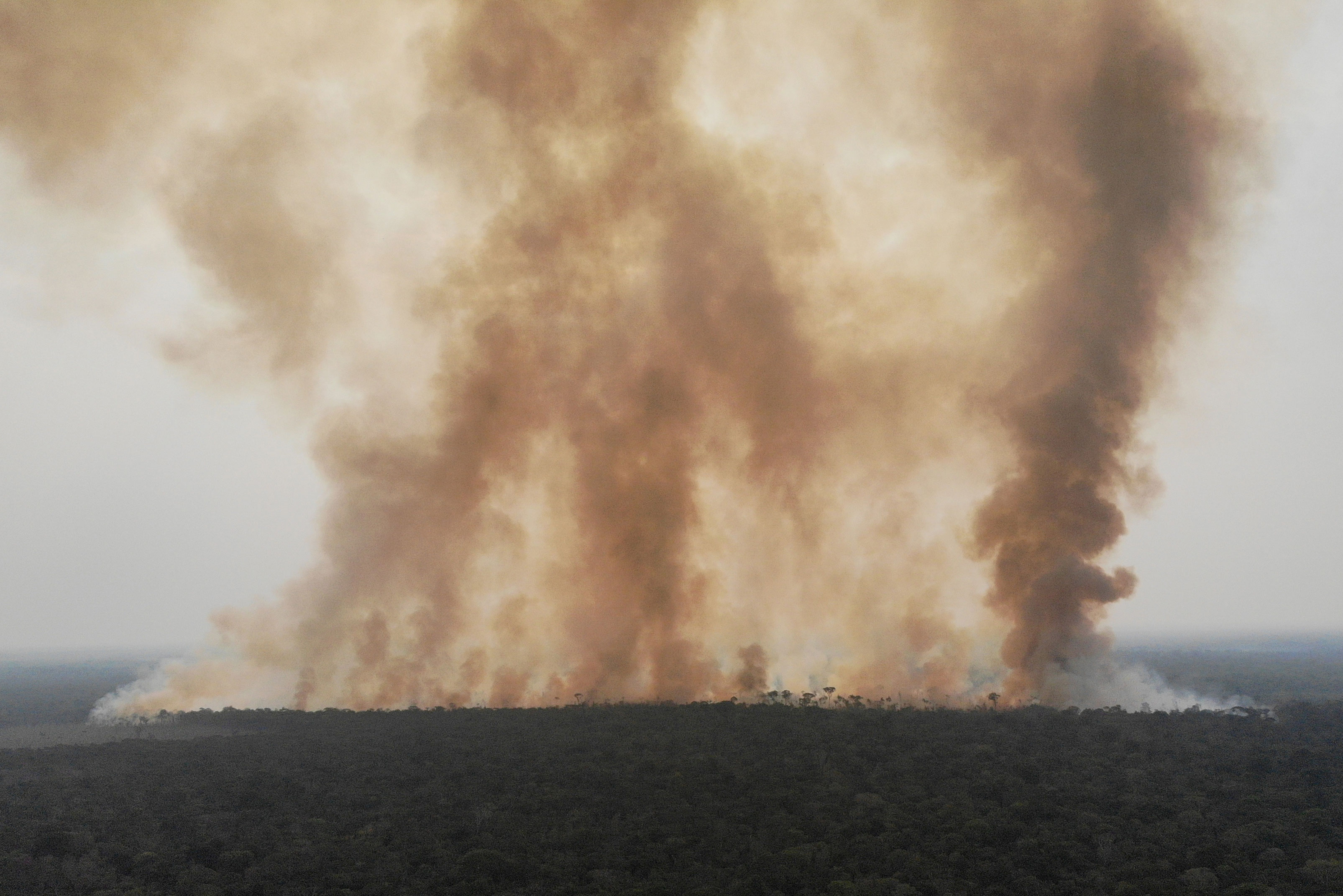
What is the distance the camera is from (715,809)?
30.3 metres

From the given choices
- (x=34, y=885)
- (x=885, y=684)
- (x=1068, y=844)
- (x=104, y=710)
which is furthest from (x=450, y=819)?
(x=104, y=710)

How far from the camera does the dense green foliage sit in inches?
980

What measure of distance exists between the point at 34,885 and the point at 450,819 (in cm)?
1089

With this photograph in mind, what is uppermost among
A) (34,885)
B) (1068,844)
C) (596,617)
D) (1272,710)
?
(596,617)

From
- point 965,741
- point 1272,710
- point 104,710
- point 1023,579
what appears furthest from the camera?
point 104,710

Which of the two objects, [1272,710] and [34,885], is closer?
[34,885]

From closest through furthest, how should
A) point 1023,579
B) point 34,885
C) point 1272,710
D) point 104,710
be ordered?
1. point 34,885
2. point 1272,710
3. point 1023,579
4. point 104,710

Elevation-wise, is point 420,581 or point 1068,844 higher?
point 420,581

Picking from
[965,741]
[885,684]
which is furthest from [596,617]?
[965,741]

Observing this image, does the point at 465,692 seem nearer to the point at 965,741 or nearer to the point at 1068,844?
the point at 965,741

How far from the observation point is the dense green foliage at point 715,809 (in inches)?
980

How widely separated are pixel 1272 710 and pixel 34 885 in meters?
52.8

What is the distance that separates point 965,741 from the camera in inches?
1492

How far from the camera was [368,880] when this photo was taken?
2533cm
